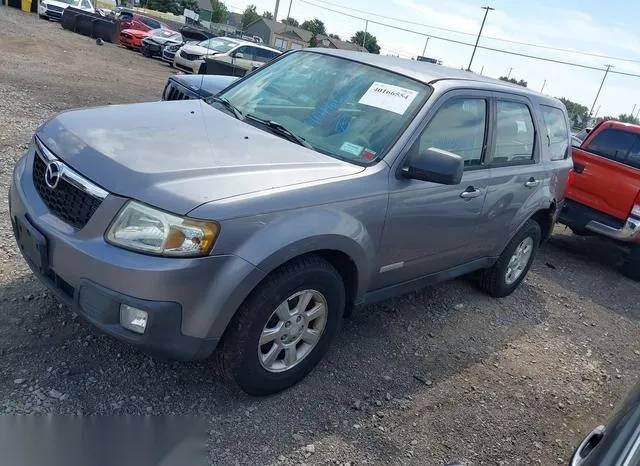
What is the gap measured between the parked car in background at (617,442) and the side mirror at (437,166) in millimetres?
1405

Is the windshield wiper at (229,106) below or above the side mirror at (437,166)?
below

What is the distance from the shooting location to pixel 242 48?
58.4 feet

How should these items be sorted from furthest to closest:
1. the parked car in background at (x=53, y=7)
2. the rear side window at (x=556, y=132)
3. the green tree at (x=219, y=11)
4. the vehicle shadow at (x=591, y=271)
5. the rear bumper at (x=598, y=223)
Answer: the green tree at (x=219, y=11)
the parked car in background at (x=53, y=7)
the rear bumper at (x=598, y=223)
the vehicle shadow at (x=591, y=271)
the rear side window at (x=556, y=132)

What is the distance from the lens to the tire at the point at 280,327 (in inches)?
105

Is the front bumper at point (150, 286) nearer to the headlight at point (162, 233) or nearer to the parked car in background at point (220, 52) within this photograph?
the headlight at point (162, 233)

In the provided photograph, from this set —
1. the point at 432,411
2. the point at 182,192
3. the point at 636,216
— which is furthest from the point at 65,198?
the point at 636,216

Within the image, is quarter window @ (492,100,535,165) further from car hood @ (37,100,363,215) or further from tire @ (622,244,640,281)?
tire @ (622,244,640,281)

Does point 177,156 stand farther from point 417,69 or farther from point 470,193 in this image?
point 470,193

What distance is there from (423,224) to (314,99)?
1087 millimetres

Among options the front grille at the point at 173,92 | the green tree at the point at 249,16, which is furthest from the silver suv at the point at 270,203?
the green tree at the point at 249,16

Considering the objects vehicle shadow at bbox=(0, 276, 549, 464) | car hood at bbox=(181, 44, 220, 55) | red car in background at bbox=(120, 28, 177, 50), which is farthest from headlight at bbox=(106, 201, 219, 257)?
red car in background at bbox=(120, 28, 177, 50)

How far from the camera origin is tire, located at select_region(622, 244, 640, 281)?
681 centimetres

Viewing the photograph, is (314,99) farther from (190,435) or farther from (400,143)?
(190,435)

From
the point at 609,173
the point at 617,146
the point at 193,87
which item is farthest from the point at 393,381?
the point at 617,146
